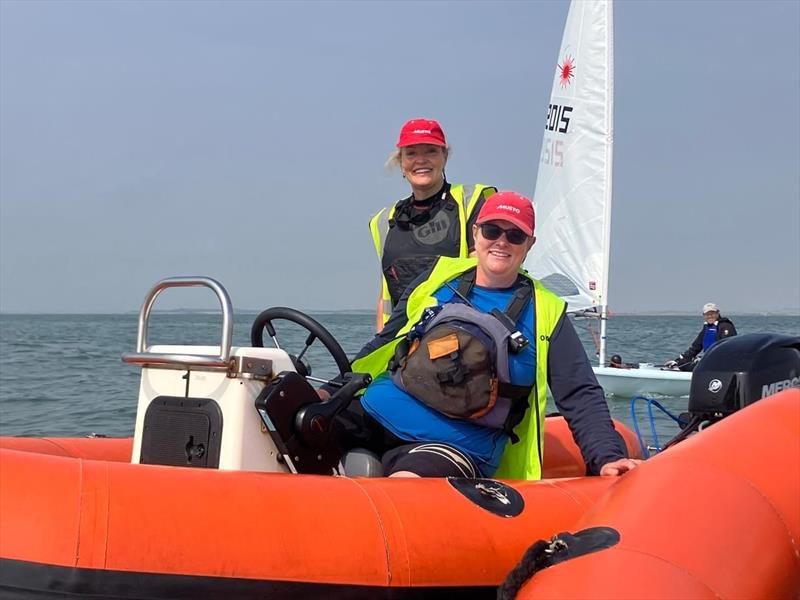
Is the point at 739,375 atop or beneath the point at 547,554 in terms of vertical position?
atop

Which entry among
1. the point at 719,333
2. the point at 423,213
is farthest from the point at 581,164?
the point at 423,213

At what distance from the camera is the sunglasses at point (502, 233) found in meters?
3.01

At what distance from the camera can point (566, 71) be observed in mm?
14625

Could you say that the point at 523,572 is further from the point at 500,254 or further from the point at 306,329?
the point at 500,254

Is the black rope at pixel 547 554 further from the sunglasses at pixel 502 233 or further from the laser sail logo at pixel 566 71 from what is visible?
the laser sail logo at pixel 566 71

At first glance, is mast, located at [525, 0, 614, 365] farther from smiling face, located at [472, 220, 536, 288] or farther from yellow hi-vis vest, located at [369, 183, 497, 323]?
smiling face, located at [472, 220, 536, 288]

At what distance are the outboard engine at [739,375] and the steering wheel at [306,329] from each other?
119cm

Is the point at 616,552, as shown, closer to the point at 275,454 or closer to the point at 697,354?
the point at 275,454

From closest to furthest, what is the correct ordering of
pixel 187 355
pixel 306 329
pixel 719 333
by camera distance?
1. pixel 187 355
2. pixel 306 329
3. pixel 719 333

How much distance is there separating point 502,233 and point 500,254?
2.9 inches

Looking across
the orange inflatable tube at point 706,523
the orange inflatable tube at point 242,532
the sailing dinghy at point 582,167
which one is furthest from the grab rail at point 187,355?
the sailing dinghy at point 582,167

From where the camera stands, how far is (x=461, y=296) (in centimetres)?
311

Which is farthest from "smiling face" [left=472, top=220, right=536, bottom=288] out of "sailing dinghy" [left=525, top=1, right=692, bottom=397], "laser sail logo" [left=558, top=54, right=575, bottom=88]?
"laser sail logo" [left=558, top=54, right=575, bottom=88]

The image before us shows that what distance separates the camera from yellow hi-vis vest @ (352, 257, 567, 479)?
3070mm
